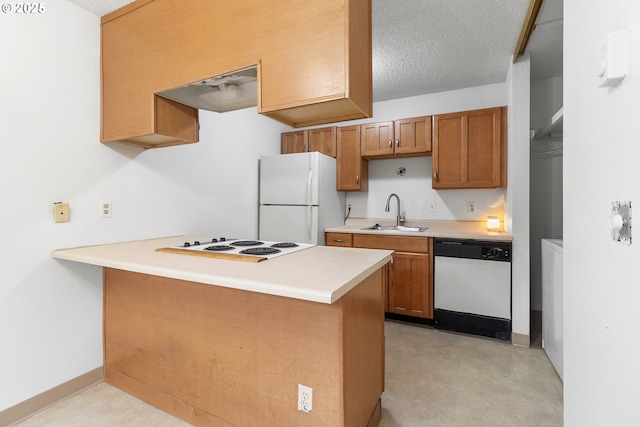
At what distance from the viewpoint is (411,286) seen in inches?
116

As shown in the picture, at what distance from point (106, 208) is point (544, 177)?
12.7 ft

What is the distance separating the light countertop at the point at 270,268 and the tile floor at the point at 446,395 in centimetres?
90

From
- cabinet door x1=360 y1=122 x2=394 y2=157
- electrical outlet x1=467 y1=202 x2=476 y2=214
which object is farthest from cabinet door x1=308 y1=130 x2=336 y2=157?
electrical outlet x1=467 y1=202 x2=476 y2=214

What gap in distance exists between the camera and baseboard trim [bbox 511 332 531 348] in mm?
2537

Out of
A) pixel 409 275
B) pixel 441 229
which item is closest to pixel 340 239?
pixel 409 275

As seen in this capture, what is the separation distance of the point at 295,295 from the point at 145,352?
144cm

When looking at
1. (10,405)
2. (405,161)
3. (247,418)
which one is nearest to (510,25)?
(405,161)

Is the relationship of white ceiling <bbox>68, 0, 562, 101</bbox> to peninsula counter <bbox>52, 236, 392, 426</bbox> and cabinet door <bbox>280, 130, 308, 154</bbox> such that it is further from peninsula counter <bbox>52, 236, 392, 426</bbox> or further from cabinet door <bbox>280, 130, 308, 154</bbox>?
peninsula counter <bbox>52, 236, 392, 426</bbox>

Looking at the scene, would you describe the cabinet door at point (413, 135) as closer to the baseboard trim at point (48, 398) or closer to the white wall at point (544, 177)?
the white wall at point (544, 177)

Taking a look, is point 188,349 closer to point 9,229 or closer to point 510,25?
point 9,229

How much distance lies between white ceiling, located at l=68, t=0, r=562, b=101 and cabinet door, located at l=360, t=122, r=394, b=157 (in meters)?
0.42

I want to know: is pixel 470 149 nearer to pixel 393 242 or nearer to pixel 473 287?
pixel 393 242

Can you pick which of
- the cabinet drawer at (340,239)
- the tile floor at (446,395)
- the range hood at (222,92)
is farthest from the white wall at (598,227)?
the cabinet drawer at (340,239)

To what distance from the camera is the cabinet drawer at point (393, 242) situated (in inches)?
114
